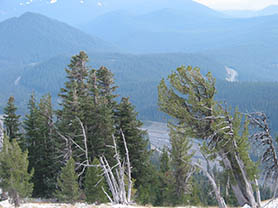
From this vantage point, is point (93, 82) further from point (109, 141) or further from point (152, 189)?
point (152, 189)

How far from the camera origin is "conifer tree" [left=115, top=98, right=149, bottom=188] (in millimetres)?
31828

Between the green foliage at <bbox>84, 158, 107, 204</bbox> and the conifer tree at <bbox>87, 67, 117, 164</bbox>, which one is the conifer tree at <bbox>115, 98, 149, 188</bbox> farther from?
the green foliage at <bbox>84, 158, 107, 204</bbox>

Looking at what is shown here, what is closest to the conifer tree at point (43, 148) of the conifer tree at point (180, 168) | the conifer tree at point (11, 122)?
the conifer tree at point (11, 122)

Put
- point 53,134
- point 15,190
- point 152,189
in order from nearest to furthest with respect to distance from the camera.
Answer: point 15,190 → point 53,134 → point 152,189

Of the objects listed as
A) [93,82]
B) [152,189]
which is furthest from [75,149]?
[152,189]

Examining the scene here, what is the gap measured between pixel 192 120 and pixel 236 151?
9.79 feet

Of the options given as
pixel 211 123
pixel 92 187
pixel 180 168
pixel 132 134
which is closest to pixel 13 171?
pixel 92 187

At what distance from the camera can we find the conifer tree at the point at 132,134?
31828 millimetres

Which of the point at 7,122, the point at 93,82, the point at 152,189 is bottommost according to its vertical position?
the point at 152,189

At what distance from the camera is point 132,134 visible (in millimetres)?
32031

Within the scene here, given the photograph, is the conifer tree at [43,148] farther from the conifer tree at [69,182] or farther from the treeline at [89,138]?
the conifer tree at [69,182]

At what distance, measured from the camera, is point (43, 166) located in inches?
1340

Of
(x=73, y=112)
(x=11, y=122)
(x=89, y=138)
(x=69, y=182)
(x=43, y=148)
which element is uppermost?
(x=73, y=112)

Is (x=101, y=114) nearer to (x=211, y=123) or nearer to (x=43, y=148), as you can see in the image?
(x=43, y=148)
